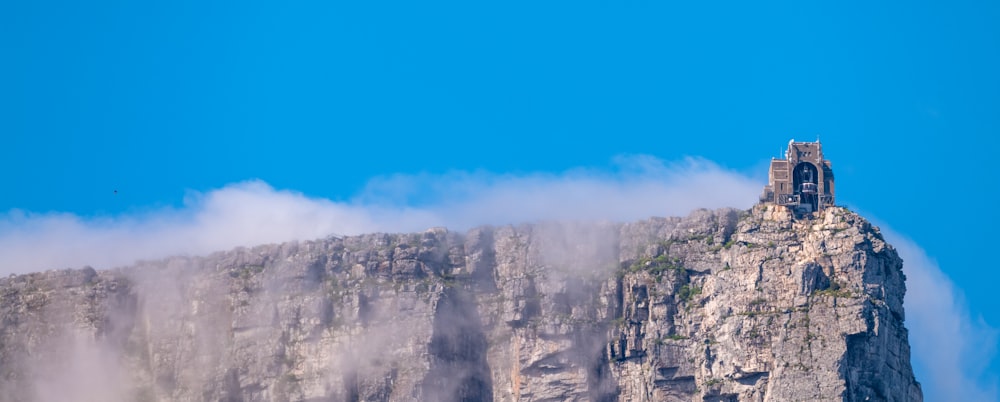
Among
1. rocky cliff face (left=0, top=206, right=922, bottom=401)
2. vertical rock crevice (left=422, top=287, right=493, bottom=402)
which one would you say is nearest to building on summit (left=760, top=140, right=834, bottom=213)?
rocky cliff face (left=0, top=206, right=922, bottom=401)

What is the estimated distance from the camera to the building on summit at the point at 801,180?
182875mm

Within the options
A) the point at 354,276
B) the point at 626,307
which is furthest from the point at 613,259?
the point at 354,276

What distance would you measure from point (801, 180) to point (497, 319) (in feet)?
65.6

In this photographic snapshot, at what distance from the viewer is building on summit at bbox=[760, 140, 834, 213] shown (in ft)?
600

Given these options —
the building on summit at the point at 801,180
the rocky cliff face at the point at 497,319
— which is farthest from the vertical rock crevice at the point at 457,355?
the building on summit at the point at 801,180

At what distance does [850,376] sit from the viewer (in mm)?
171875

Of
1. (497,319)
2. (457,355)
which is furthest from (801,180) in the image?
(457,355)

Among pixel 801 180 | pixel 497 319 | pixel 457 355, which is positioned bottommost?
pixel 457 355

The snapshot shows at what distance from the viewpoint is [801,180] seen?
18412cm

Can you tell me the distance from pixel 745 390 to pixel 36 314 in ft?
151

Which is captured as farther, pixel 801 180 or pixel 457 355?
pixel 801 180

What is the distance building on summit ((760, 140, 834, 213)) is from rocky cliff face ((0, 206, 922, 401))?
1.46m

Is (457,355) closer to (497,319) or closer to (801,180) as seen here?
(497,319)

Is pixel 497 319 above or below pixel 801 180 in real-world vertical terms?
below
